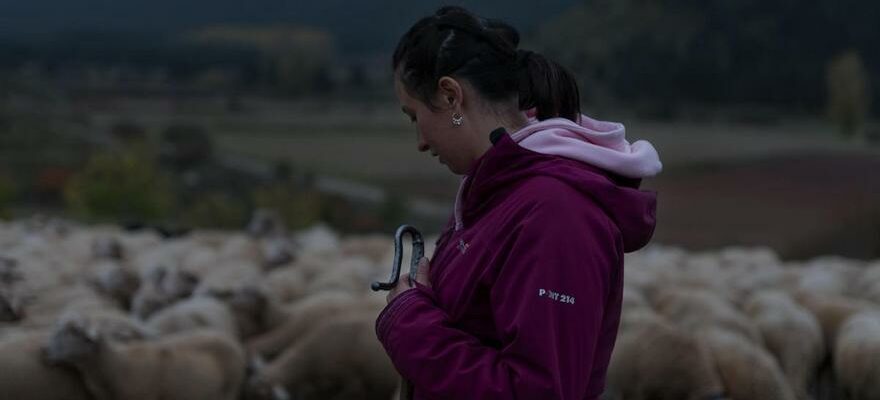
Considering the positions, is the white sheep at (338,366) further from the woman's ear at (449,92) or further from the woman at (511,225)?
the woman's ear at (449,92)

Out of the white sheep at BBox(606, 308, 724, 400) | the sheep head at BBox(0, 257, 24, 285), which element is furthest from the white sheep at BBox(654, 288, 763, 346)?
the sheep head at BBox(0, 257, 24, 285)

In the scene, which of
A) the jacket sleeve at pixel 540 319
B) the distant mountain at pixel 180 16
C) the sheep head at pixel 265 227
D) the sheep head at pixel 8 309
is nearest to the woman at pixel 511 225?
the jacket sleeve at pixel 540 319

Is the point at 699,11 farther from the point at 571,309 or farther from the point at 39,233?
the point at 571,309

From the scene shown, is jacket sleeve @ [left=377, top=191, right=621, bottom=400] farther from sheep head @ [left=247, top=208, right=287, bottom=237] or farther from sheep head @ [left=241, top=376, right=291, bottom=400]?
sheep head @ [left=247, top=208, right=287, bottom=237]

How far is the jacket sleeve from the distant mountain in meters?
25.3

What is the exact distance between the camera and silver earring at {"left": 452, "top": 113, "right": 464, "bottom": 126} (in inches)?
99.9

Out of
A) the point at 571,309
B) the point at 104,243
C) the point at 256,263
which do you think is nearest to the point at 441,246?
the point at 571,309

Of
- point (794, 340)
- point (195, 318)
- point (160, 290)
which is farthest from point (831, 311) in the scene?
point (160, 290)

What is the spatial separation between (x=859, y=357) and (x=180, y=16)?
23565 mm

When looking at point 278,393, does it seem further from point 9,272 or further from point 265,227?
point 265,227

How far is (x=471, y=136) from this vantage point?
2.54 metres

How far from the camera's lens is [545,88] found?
258 cm

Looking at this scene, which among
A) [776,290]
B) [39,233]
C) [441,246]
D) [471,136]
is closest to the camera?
[471,136]

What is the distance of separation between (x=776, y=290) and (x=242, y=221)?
1597cm
